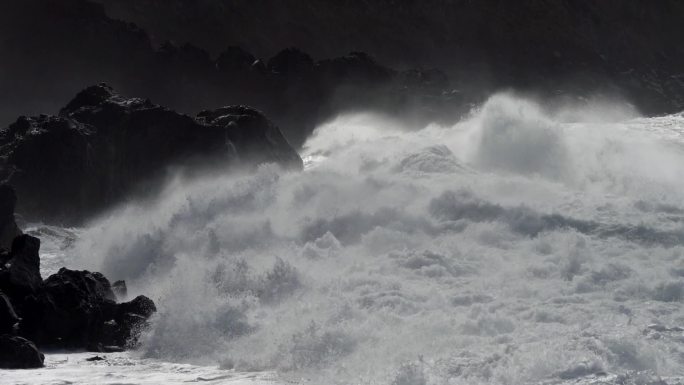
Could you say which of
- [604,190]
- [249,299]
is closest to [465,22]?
[604,190]

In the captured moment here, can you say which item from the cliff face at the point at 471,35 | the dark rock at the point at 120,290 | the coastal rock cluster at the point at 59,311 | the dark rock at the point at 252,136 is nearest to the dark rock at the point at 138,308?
the coastal rock cluster at the point at 59,311

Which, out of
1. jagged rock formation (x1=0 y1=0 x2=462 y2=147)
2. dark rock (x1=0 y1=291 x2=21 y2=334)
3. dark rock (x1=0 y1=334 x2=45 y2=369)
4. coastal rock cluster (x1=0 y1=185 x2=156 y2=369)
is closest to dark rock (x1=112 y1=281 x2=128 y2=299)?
coastal rock cluster (x1=0 y1=185 x2=156 y2=369)

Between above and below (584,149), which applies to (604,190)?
below

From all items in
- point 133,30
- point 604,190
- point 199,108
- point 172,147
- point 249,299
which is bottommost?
point 249,299

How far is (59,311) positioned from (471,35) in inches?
2180

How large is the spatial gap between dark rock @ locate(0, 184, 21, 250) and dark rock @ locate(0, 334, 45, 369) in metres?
10.3

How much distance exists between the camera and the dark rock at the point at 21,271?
58.9 ft

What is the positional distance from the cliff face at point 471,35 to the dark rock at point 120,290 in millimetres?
40971

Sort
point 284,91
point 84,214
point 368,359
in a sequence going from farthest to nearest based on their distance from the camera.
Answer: point 284,91 < point 84,214 < point 368,359

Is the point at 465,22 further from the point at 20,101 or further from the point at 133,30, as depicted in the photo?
the point at 20,101

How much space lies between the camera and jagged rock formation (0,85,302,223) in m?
32.1

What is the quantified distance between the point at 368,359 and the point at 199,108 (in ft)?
122

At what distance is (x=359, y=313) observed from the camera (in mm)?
17000

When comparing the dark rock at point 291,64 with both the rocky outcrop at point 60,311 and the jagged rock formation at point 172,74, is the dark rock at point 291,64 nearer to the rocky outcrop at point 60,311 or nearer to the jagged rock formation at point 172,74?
the jagged rock formation at point 172,74
